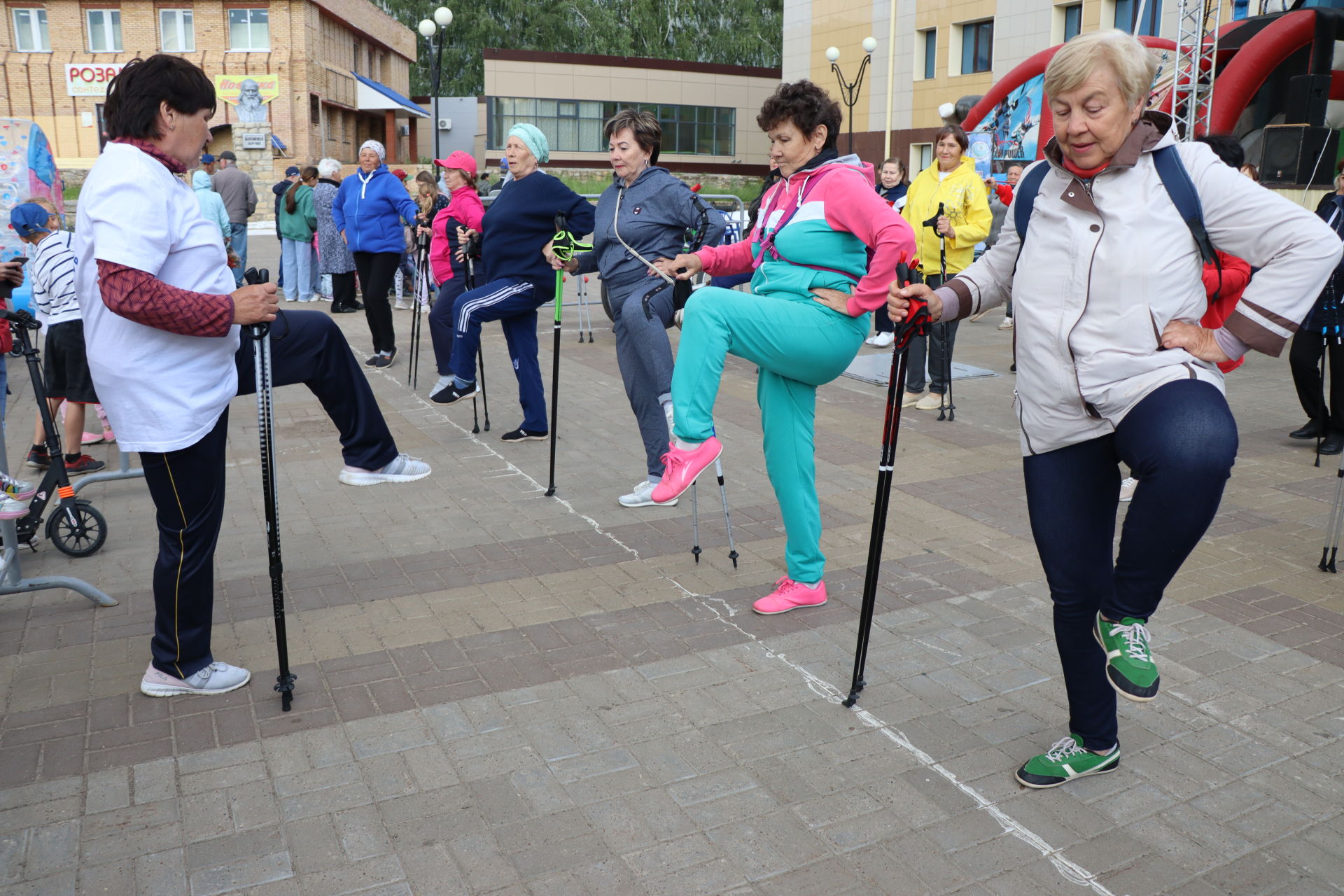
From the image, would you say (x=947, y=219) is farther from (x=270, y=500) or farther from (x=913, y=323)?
(x=270, y=500)

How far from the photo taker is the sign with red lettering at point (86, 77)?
4309cm

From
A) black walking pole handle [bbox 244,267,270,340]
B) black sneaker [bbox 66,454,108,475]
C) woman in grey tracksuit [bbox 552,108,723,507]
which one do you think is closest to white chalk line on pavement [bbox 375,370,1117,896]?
woman in grey tracksuit [bbox 552,108,723,507]

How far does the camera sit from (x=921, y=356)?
9.34 m

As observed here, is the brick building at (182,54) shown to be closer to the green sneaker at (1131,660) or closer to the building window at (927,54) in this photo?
the building window at (927,54)

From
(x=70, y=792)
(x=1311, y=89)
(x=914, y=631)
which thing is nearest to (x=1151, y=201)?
(x=914, y=631)

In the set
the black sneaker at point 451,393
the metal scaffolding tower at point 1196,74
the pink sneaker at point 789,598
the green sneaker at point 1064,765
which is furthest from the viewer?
the metal scaffolding tower at point 1196,74

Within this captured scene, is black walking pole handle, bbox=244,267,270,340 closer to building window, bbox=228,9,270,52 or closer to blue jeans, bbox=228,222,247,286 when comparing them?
blue jeans, bbox=228,222,247,286

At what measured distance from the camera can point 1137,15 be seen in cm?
→ 2775

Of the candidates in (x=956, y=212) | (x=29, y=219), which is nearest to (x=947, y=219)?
(x=956, y=212)

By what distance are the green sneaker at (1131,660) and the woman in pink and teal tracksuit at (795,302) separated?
167 cm

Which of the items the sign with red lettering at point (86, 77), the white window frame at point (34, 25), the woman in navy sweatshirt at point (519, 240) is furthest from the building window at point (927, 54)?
the white window frame at point (34, 25)

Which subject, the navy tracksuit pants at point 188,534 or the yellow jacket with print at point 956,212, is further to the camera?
the yellow jacket with print at point 956,212

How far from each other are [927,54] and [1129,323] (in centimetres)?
3541

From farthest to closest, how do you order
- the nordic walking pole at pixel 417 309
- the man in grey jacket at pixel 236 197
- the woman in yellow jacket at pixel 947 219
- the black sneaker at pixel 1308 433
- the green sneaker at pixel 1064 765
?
the man in grey jacket at pixel 236 197 < the nordic walking pole at pixel 417 309 < the woman in yellow jacket at pixel 947 219 < the black sneaker at pixel 1308 433 < the green sneaker at pixel 1064 765
